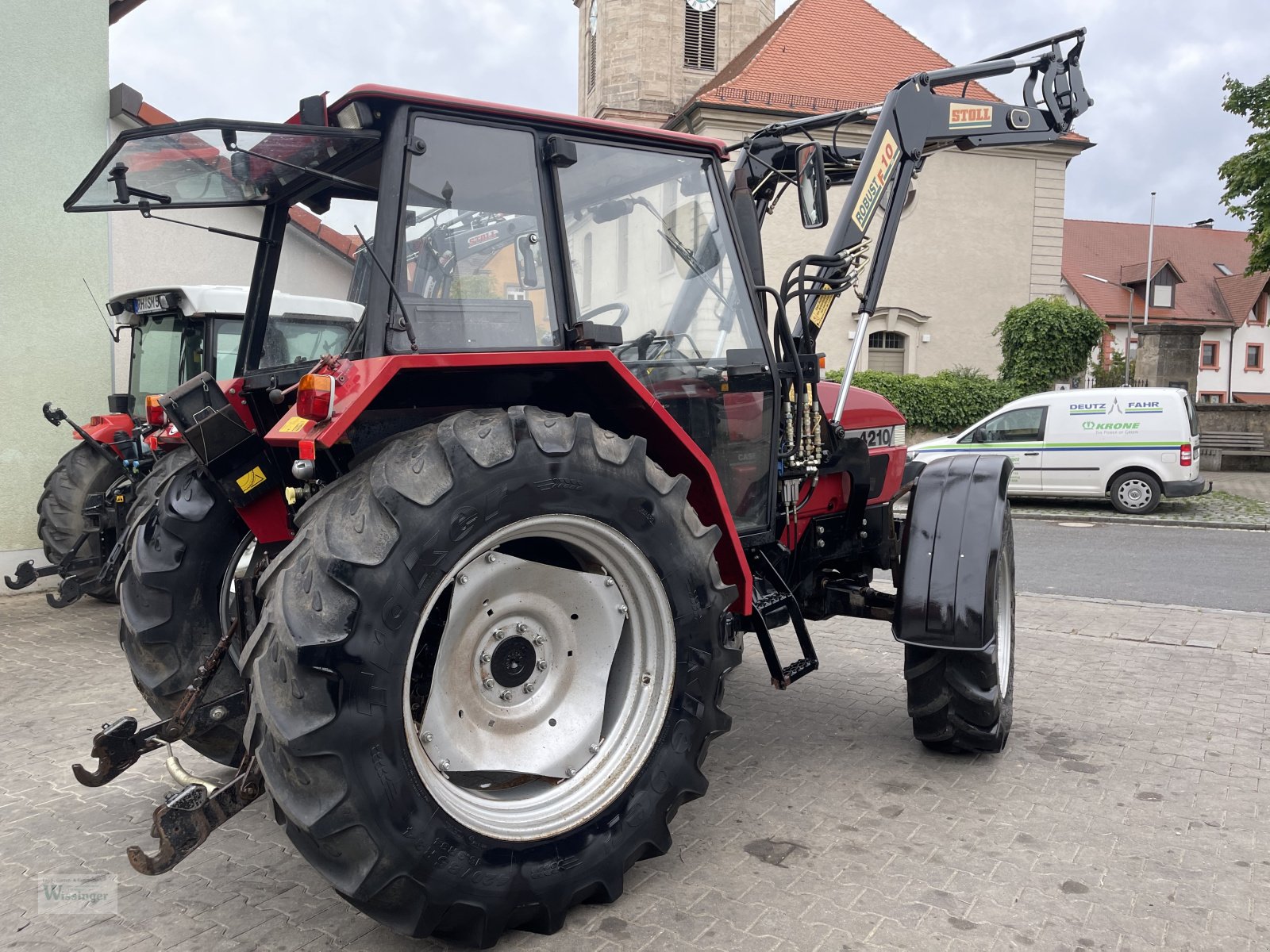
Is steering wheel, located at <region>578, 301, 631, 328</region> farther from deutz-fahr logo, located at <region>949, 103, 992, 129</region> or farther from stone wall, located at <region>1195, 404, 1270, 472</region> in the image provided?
stone wall, located at <region>1195, 404, 1270, 472</region>

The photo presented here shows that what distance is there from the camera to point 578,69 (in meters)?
40.8

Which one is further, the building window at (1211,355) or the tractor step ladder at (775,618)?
the building window at (1211,355)

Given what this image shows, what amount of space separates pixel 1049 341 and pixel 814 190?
23.9 meters

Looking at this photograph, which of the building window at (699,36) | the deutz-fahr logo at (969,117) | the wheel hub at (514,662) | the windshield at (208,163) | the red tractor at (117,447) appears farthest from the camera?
the building window at (699,36)

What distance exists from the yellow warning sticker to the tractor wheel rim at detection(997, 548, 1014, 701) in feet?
10.6

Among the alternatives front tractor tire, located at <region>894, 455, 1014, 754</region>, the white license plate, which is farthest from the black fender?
the white license plate

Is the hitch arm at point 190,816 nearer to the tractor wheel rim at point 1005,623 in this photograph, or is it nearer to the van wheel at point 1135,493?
the tractor wheel rim at point 1005,623

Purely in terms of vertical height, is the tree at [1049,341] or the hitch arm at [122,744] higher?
the tree at [1049,341]

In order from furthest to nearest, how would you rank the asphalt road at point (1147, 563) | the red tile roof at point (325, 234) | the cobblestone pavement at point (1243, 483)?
the cobblestone pavement at point (1243, 483) → the asphalt road at point (1147, 563) → the red tile roof at point (325, 234)

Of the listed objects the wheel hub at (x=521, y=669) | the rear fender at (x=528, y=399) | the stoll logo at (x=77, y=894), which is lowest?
the stoll logo at (x=77, y=894)

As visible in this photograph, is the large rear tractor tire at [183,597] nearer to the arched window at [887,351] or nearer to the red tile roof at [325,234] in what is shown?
the red tile roof at [325,234]

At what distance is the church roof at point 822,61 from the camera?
28859mm

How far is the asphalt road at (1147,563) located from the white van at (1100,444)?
1062 millimetres

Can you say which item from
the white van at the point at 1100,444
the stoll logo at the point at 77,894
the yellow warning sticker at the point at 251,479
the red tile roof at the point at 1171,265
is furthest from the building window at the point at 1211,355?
the stoll logo at the point at 77,894
